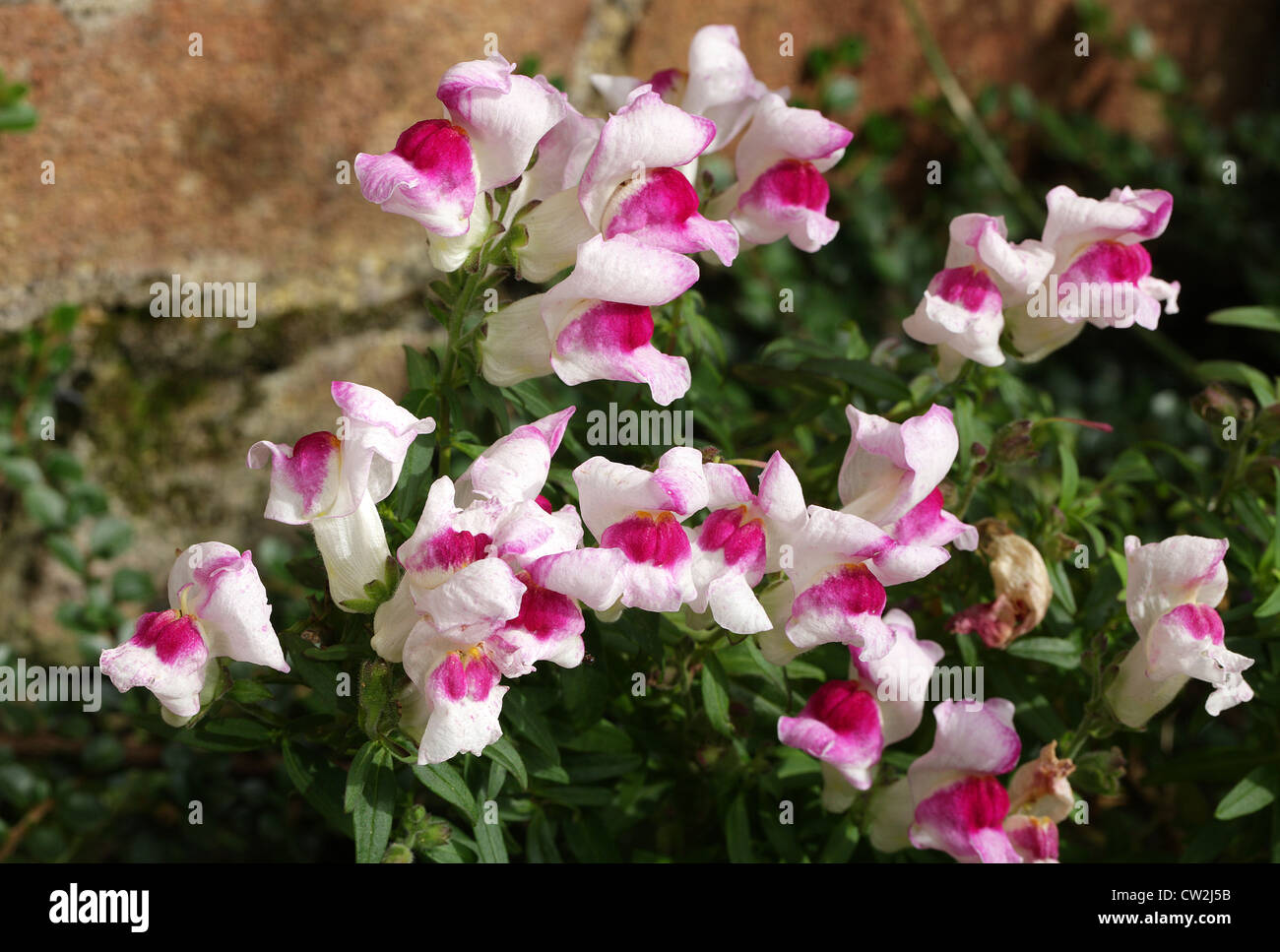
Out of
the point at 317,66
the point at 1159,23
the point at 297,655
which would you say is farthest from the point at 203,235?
the point at 1159,23

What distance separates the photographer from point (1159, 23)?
8.76 ft

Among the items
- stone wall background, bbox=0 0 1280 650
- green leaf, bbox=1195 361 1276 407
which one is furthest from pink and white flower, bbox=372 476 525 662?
stone wall background, bbox=0 0 1280 650

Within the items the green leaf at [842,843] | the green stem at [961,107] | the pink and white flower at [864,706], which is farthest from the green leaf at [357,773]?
the green stem at [961,107]

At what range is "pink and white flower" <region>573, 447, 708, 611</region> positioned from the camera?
880 millimetres

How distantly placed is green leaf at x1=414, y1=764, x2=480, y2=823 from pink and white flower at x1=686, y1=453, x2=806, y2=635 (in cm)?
24

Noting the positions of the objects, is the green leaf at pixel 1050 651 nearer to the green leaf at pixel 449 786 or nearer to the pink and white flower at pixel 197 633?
the green leaf at pixel 449 786

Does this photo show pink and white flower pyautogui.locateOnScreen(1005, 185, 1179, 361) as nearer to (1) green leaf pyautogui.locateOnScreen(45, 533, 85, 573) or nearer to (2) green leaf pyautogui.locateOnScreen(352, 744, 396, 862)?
(2) green leaf pyautogui.locateOnScreen(352, 744, 396, 862)

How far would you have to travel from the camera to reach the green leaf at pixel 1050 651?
1156 mm

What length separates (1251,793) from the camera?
3.79 feet

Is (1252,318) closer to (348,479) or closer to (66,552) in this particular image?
(348,479)

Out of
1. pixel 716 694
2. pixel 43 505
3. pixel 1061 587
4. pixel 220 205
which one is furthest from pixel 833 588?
pixel 220 205

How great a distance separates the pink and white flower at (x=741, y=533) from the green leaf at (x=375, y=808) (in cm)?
29
